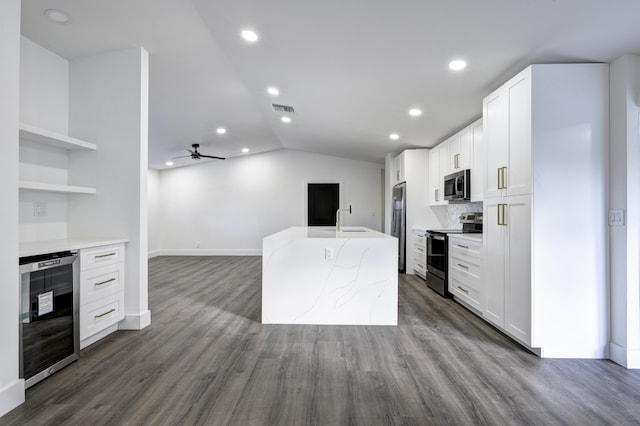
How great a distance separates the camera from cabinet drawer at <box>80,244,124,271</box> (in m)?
2.50

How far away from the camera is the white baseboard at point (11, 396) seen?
68.5 inches

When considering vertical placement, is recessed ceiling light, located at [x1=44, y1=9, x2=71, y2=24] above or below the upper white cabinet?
above

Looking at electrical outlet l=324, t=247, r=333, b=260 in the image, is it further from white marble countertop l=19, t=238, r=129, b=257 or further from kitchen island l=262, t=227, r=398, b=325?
white marble countertop l=19, t=238, r=129, b=257

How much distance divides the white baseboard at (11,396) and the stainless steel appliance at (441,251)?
4.10 meters

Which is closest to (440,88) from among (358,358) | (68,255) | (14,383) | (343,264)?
(343,264)

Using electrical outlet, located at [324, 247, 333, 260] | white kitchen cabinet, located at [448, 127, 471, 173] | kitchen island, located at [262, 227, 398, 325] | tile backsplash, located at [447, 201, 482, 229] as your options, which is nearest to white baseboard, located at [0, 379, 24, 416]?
kitchen island, located at [262, 227, 398, 325]

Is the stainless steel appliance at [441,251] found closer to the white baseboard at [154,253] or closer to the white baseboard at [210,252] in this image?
the white baseboard at [210,252]

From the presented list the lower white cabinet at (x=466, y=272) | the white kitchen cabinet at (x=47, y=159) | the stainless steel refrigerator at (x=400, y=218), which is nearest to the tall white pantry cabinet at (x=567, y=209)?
the lower white cabinet at (x=466, y=272)

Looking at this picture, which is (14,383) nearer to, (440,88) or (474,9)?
(474,9)

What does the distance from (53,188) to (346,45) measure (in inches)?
104

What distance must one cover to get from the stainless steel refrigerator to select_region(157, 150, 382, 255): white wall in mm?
1993

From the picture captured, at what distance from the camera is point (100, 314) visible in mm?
2688

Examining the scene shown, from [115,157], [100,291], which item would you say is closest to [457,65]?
[115,157]

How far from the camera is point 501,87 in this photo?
288 cm
